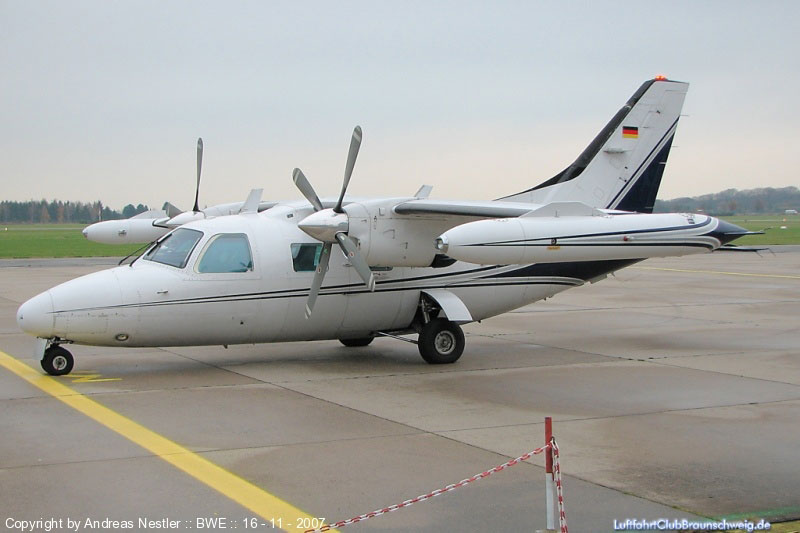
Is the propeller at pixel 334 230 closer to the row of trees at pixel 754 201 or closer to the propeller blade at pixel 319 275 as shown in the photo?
the propeller blade at pixel 319 275

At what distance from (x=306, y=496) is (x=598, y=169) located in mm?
11144

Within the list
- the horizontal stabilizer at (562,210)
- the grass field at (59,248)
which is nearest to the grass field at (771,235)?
the horizontal stabilizer at (562,210)

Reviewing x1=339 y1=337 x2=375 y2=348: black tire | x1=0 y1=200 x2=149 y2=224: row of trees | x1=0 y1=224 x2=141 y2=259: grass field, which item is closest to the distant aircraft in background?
x1=339 y1=337 x2=375 y2=348: black tire

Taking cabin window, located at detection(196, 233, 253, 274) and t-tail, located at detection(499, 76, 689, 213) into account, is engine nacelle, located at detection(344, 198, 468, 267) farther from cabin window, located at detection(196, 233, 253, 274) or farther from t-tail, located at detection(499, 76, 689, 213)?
t-tail, located at detection(499, 76, 689, 213)

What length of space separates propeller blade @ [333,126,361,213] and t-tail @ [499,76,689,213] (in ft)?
13.3

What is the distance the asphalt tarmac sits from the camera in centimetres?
754

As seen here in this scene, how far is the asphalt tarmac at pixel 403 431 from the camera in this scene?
24.7 ft

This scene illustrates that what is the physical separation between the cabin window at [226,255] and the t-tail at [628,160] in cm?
531

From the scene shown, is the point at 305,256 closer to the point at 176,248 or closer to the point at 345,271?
the point at 345,271

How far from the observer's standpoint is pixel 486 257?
42.1 ft

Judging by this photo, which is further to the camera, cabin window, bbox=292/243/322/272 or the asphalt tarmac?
cabin window, bbox=292/243/322/272

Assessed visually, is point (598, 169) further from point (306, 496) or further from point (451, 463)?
point (306, 496)

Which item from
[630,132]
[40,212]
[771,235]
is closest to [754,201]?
[771,235]

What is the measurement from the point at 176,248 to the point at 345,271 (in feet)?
8.95
